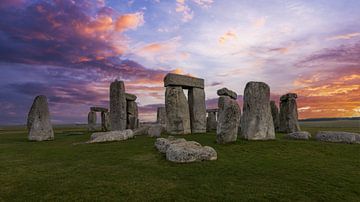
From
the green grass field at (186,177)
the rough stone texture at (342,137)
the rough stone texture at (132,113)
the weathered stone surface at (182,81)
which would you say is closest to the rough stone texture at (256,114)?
the green grass field at (186,177)

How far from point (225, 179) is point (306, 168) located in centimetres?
298

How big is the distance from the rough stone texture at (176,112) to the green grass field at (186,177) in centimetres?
828

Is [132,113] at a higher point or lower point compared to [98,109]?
lower

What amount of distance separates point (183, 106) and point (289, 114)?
8088mm

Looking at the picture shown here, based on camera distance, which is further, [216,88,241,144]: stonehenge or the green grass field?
Result: [216,88,241,144]: stonehenge

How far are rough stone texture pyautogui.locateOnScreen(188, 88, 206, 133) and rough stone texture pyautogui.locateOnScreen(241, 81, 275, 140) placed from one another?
6.97 metres

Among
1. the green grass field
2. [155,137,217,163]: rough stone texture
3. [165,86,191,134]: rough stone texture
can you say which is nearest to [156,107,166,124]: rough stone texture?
[165,86,191,134]: rough stone texture

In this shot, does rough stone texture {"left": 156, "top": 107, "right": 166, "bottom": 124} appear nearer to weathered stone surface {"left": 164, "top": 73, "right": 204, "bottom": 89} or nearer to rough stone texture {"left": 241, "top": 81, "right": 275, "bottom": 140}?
weathered stone surface {"left": 164, "top": 73, "right": 204, "bottom": 89}

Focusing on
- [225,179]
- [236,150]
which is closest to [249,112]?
[236,150]

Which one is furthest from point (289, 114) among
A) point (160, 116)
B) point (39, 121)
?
point (39, 121)

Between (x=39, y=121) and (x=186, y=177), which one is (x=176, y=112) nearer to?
(x=39, y=121)

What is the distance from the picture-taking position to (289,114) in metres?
20.3

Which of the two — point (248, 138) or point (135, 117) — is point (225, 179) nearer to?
point (248, 138)

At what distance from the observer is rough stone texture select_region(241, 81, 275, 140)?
13609mm
